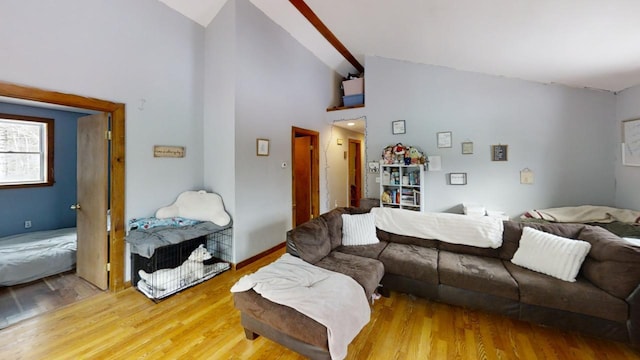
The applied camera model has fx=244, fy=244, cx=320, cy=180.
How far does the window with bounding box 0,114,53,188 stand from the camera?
359 cm

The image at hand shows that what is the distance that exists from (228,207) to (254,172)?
586mm

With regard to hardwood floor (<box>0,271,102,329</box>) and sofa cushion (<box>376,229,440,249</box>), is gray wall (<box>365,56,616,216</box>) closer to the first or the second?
sofa cushion (<box>376,229,440,249</box>)

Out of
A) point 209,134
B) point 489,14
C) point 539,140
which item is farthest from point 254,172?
point 539,140

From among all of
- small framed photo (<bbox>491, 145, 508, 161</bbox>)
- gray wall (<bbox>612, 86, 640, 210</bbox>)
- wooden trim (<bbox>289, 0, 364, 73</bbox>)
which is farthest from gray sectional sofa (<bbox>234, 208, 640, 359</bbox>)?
wooden trim (<bbox>289, 0, 364, 73</bbox>)

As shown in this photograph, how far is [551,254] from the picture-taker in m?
2.02

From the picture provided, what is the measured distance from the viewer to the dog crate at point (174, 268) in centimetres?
252

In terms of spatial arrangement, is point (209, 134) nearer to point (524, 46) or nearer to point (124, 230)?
point (124, 230)

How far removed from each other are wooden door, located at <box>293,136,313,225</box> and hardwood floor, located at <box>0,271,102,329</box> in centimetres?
308

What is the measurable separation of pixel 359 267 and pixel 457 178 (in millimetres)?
2548

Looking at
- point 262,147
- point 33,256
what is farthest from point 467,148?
point 33,256

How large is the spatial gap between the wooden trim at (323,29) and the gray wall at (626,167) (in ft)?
12.3

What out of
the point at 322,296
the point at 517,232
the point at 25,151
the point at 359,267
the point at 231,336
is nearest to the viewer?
the point at 322,296

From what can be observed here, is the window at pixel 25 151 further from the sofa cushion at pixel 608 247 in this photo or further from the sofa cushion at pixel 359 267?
the sofa cushion at pixel 608 247

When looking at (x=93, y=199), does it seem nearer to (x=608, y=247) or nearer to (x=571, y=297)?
(x=571, y=297)
